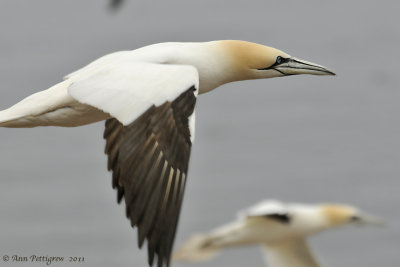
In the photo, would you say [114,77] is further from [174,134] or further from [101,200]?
[101,200]

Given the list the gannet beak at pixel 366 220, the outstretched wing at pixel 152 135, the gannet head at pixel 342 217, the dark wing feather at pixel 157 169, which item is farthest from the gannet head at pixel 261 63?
the gannet head at pixel 342 217

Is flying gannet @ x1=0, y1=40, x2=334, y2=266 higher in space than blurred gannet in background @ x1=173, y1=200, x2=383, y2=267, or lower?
higher

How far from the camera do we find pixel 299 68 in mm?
7812

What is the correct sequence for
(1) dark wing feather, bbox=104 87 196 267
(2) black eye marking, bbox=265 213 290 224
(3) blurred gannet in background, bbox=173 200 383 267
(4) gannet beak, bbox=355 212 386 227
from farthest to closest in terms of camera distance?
(4) gannet beak, bbox=355 212 386 227, (3) blurred gannet in background, bbox=173 200 383 267, (2) black eye marking, bbox=265 213 290 224, (1) dark wing feather, bbox=104 87 196 267

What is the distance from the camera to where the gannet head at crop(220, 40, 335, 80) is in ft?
24.9

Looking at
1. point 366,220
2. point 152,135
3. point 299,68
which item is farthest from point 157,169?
point 366,220

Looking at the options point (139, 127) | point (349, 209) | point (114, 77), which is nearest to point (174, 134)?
point (139, 127)

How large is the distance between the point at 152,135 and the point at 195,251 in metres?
8.62

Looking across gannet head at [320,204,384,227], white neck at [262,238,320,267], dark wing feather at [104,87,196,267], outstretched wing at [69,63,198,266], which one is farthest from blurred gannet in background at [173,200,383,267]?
dark wing feather at [104,87,196,267]

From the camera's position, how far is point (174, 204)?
19.9 feet

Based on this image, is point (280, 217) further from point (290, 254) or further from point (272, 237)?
point (290, 254)

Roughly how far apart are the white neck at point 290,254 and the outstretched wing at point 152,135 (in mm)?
7287

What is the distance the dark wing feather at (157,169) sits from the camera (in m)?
5.97

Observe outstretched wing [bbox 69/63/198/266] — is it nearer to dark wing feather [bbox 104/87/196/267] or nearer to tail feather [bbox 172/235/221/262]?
dark wing feather [bbox 104/87/196/267]
